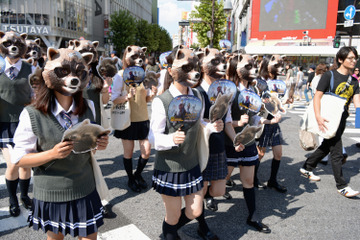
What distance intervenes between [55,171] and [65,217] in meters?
0.33

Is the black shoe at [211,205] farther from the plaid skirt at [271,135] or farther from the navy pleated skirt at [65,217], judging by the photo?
the navy pleated skirt at [65,217]

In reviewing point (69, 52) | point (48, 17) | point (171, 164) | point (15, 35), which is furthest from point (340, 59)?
point (48, 17)

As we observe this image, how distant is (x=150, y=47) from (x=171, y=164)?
60.2m

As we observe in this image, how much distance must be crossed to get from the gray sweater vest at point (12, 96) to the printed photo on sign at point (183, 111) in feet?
7.45

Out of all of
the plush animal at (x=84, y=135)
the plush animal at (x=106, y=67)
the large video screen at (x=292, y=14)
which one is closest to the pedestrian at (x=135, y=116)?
the plush animal at (x=106, y=67)

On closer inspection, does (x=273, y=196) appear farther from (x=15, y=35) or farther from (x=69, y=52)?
(x=15, y=35)

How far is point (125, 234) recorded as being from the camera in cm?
320

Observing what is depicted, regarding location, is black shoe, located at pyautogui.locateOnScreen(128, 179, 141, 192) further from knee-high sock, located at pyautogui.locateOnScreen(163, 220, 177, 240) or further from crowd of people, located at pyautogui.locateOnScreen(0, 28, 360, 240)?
knee-high sock, located at pyautogui.locateOnScreen(163, 220, 177, 240)

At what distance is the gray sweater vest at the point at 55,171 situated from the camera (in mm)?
1847

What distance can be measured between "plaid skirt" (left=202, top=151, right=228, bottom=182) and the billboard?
44.6 m

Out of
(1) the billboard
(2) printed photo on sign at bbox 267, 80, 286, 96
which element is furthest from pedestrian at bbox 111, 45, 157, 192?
(1) the billboard

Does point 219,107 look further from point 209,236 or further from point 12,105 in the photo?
point 12,105

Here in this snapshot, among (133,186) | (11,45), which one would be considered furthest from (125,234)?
(11,45)

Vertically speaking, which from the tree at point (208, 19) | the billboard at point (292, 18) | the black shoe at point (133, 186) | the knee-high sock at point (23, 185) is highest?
the billboard at point (292, 18)
